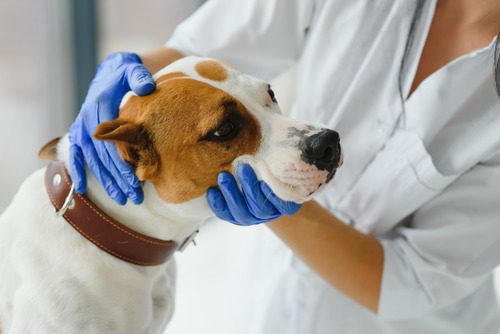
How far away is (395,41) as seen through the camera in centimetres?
Answer: 129

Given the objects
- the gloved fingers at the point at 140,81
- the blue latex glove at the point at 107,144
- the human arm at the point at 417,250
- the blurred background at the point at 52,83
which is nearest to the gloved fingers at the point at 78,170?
the blue latex glove at the point at 107,144

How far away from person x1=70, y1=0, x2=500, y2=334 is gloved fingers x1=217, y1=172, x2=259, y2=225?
0.21m

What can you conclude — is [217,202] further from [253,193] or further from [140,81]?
[140,81]

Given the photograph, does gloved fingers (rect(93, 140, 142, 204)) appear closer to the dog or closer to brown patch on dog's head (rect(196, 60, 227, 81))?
the dog

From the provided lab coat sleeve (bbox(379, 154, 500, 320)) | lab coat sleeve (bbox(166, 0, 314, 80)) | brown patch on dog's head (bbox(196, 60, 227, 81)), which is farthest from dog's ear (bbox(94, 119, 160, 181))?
lab coat sleeve (bbox(379, 154, 500, 320))

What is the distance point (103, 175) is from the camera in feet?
3.28

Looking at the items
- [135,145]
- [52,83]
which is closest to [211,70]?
[135,145]

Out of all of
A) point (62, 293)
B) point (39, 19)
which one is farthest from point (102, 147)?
point (39, 19)

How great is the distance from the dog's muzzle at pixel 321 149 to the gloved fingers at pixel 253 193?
8 centimetres

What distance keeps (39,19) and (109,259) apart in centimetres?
162

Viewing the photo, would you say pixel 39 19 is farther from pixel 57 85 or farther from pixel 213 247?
pixel 213 247

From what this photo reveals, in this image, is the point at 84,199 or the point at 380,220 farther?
the point at 380,220

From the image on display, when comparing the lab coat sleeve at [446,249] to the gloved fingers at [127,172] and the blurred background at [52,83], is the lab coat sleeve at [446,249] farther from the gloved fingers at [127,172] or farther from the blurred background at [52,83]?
the blurred background at [52,83]

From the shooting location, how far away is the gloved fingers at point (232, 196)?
3.22 feet
